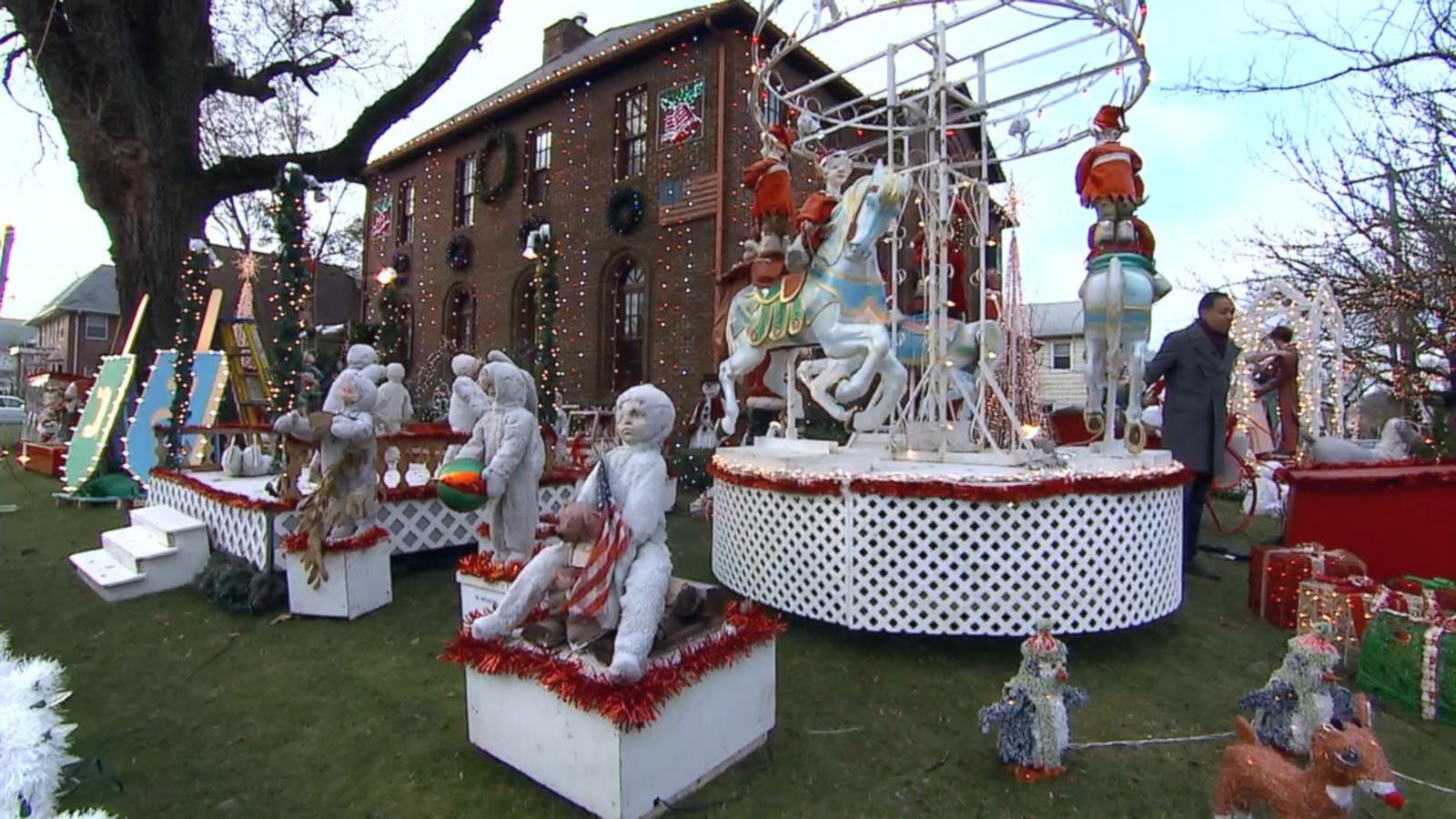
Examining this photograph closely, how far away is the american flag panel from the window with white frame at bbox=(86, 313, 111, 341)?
3820 centimetres

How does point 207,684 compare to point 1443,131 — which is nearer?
point 207,684

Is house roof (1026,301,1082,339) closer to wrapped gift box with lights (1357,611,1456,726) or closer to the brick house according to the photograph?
the brick house

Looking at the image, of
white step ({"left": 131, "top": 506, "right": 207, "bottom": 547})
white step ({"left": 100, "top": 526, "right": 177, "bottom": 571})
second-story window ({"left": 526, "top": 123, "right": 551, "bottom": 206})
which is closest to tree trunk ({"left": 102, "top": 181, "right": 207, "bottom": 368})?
white step ({"left": 131, "top": 506, "right": 207, "bottom": 547})

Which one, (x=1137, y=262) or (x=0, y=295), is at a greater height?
(x=1137, y=262)

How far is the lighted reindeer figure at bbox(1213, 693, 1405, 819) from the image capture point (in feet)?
8.06

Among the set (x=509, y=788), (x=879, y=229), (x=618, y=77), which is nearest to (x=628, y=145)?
(x=618, y=77)

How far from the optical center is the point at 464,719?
404cm

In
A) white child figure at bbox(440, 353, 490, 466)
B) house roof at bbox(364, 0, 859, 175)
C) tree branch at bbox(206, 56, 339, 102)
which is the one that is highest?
house roof at bbox(364, 0, 859, 175)

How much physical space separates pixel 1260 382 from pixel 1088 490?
820cm

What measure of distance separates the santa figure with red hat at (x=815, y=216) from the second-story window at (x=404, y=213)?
64.7 feet

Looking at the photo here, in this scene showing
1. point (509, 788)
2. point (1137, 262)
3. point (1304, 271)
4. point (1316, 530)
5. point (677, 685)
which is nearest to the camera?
point (677, 685)

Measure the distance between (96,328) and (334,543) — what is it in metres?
43.9

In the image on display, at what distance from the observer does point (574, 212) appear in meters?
17.1

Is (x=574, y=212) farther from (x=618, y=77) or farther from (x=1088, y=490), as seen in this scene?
(x=1088, y=490)
